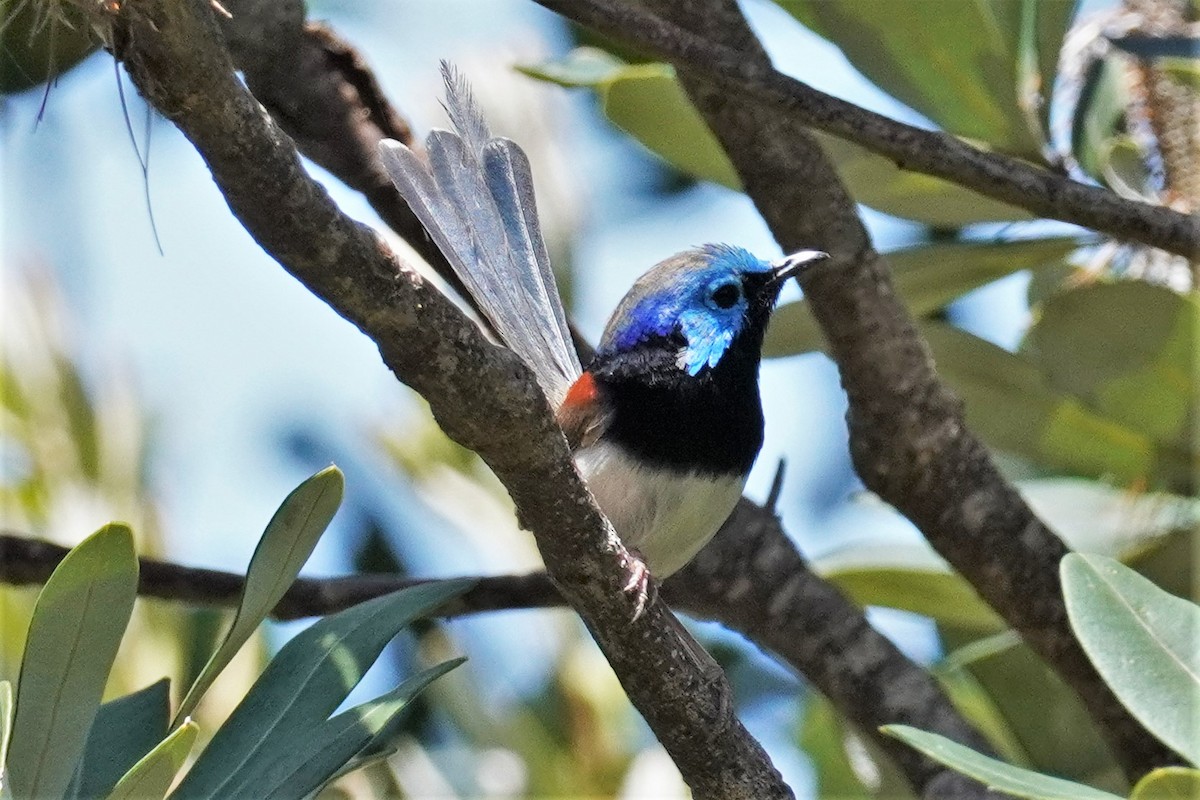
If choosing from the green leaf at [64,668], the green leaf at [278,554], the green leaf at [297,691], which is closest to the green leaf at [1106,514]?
the green leaf at [297,691]

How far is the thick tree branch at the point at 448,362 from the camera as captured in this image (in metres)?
1.37

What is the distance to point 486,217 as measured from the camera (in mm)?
2291

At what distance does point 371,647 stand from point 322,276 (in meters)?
0.64

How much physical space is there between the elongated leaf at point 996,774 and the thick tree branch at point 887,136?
2.85 feet

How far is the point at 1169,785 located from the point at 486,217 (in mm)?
1284

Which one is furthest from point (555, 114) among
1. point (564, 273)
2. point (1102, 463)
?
point (1102, 463)

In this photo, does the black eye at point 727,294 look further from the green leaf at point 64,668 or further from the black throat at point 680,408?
the green leaf at point 64,668

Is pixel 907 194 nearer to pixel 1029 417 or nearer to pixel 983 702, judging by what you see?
pixel 1029 417

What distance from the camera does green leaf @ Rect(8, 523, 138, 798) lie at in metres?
1.67

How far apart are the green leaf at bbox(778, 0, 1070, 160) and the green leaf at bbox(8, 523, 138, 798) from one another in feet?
5.36

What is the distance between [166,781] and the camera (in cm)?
159

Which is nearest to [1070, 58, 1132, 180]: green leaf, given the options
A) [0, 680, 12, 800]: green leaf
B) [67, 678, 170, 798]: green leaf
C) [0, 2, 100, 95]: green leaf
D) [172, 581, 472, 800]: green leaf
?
[172, 581, 472, 800]: green leaf

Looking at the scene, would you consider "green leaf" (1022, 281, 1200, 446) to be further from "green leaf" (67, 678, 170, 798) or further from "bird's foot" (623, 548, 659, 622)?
"green leaf" (67, 678, 170, 798)

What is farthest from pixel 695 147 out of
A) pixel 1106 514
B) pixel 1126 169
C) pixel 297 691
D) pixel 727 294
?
pixel 297 691
